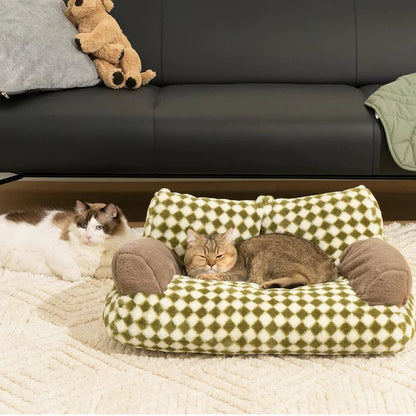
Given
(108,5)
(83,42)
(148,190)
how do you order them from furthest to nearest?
(148,190) → (108,5) → (83,42)

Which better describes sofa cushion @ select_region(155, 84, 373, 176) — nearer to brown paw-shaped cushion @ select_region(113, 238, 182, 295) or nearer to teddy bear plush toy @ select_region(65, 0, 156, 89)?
teddy bear plush toy @ select_region(65, 0, 156, 89)

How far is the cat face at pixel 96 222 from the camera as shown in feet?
7.02

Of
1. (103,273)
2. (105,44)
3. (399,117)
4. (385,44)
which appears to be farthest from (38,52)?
(385,44)

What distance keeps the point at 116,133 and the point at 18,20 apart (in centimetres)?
60

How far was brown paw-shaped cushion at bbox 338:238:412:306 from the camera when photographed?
5.30ft

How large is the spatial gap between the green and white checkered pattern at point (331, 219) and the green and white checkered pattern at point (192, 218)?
0.21 feet

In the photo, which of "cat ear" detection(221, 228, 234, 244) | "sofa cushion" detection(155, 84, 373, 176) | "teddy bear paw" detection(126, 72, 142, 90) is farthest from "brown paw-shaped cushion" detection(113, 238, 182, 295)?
"teddy bear paw" detection(126, 72, 142, 90)

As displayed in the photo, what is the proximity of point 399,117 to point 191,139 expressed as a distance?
2.49 ft

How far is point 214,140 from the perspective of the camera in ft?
7.79

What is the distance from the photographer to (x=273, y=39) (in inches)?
116

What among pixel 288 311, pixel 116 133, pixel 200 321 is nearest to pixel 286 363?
pixel 288 311

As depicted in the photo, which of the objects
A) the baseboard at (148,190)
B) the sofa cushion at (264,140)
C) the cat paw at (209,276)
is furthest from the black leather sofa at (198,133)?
the cat paw at (209,276)

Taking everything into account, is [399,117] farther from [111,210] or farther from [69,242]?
[69,242]

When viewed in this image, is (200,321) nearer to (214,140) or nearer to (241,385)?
(241,385)
